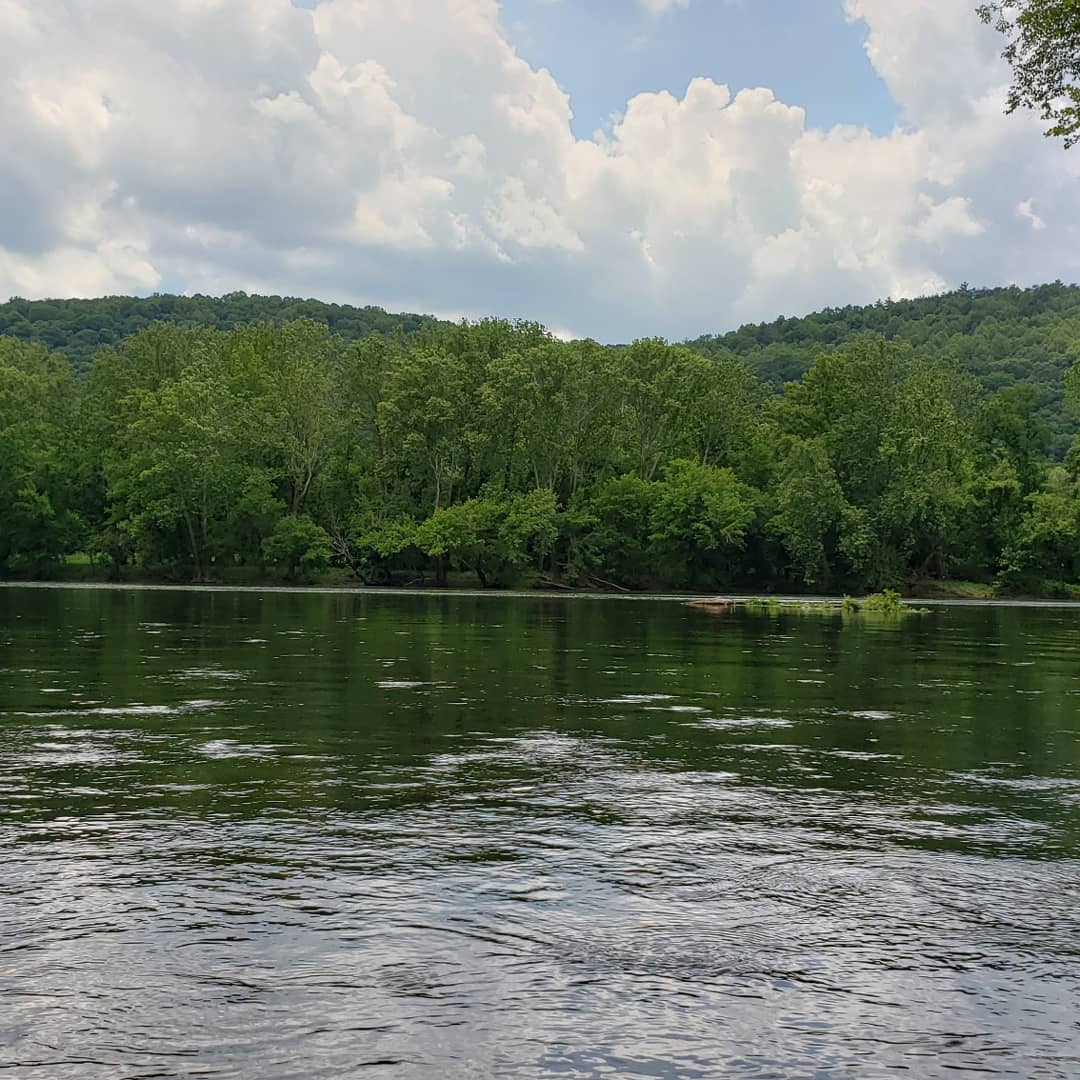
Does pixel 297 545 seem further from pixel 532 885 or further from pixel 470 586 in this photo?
pixel 532 885

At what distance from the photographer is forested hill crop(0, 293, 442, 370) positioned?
171 m

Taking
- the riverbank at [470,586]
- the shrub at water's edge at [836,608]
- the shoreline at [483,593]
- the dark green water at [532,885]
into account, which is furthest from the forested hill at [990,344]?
the dark green water at [532,885]

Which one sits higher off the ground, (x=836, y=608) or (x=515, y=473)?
(x=515, y=473)

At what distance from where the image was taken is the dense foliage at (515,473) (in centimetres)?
9938

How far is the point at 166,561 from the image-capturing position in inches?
4087

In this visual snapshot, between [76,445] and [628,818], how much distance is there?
10686 centimetres

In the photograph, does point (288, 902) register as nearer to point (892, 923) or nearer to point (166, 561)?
point (892, 923)

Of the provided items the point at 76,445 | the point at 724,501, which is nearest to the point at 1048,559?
the point at 724,501

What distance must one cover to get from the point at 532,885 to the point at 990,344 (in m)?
177

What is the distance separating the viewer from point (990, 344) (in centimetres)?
17150

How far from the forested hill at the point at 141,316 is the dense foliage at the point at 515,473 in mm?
61823

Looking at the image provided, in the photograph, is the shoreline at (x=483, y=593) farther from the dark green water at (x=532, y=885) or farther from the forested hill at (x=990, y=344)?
the dark green water at (x=532, y=885)

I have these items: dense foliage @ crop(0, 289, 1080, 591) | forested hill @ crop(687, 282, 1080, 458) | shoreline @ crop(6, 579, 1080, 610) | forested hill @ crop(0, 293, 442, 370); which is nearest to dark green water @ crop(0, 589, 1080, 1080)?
shoreline @ crop(6, 579, 1080, 610)

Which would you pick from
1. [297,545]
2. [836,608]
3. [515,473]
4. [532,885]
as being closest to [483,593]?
[297,545]
